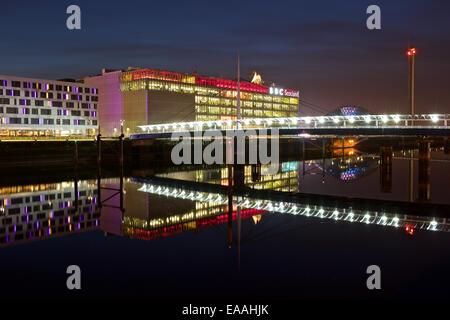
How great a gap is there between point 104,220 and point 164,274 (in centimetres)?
717

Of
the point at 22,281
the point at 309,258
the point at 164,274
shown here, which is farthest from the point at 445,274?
the point at 22,281

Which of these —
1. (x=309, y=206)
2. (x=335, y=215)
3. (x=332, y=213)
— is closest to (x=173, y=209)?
(x=309, y=206)

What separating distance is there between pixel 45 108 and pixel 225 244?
2262 inches

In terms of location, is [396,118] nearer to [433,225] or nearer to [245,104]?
[433,225]

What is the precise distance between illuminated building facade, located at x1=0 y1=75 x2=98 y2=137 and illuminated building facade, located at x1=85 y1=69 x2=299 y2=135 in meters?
3.85

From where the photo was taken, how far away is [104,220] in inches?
641

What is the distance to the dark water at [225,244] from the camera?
883cm

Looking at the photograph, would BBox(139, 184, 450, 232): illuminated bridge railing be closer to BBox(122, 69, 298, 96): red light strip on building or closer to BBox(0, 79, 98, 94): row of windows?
BBox(0, 79, 98, 94): row of windows

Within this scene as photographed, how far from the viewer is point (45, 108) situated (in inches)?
2507

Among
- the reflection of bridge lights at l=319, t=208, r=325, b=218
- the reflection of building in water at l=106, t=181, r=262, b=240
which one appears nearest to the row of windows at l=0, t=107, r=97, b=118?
the reflection of building in water at l=106, t=181, r=262, b=240

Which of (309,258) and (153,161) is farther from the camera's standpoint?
(153,161)

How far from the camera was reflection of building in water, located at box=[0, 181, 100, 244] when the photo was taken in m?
14.5
